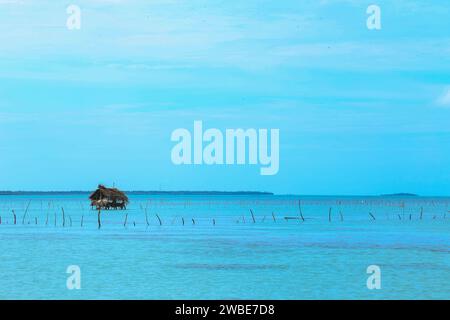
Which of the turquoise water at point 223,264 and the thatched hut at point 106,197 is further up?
the thatched hut at point 106,197

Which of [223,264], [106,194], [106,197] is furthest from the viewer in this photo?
[106,197]

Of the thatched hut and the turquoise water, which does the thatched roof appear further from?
the turquoise water

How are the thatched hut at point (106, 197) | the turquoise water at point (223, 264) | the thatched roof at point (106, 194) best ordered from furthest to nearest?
1. the thatched hut at point (106, 197)
2. the thatched roof at point (106, 194)
3. the turquoise water at point (223, 264)

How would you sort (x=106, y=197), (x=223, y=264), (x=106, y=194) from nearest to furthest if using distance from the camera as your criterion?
(x=223, y=264)
(x=106, y=194)
(x=106, y=197)

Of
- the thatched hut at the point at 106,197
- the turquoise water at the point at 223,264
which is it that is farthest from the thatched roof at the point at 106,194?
the turquoise water at the point at 223,264

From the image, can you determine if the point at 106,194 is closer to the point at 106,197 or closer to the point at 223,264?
the point at 106,197

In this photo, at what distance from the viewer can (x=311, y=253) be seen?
4400 centimetres

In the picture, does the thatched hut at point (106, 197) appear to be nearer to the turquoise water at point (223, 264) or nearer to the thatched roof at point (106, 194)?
the thatched roof at point (106, 194)

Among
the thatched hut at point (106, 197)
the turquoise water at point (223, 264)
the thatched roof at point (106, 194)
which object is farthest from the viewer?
the thatched hut at point (106, 197)

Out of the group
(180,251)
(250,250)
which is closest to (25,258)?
(180,251)

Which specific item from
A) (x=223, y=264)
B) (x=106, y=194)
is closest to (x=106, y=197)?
(x=106, y=194)

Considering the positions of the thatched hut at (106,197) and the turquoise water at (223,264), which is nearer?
the turquoise water at (223,264)

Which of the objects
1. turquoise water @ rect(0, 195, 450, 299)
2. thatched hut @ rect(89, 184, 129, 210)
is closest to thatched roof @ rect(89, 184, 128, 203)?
thatched hut @ rect(89, 184, 129, 210)

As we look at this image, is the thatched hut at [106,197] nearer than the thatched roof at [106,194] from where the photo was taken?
No
